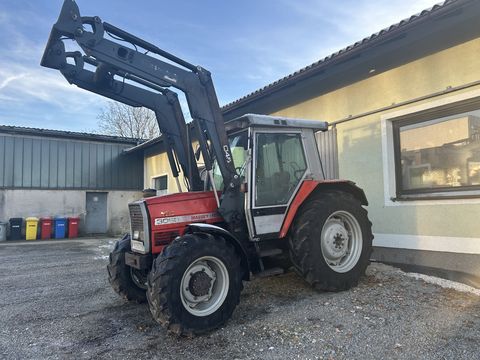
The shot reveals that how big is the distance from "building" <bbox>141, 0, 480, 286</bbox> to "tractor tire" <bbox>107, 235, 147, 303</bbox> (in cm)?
429

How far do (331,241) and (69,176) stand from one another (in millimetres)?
14864

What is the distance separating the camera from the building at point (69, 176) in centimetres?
1581

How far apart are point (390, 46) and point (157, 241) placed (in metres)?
5.15

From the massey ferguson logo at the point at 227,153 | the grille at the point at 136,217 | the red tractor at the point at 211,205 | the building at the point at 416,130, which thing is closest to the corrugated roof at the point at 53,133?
the building at the point at 416,130

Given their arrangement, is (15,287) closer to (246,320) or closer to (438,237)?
(246,320)

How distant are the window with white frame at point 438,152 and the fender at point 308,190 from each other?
59.1 inches

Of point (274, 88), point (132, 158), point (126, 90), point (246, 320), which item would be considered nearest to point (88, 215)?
point (132, 158)

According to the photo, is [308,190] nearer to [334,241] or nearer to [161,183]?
[334,241]

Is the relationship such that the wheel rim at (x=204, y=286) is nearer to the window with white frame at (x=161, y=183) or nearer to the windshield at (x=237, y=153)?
the windshield at (x=237, y=153)

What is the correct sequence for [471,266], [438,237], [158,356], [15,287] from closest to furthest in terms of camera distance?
[158,356]
[471,266]
[438,237]
[15,287]

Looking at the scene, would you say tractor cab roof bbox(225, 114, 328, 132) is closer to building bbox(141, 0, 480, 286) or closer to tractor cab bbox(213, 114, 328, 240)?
tractor cab bbox(213, 114, 328, 240)

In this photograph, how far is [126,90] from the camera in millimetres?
4965

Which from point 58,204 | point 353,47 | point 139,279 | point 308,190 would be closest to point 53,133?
point 58,204

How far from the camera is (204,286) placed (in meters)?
3.93
